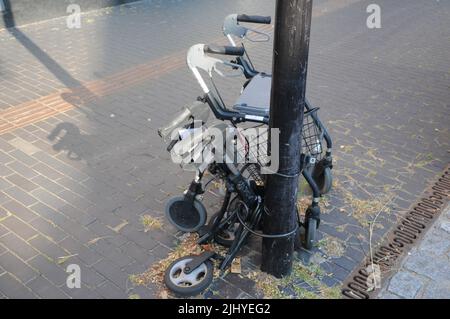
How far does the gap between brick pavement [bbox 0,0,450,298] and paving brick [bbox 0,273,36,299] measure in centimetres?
1

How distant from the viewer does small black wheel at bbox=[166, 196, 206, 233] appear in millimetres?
3828

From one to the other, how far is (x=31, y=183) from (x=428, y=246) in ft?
12.1

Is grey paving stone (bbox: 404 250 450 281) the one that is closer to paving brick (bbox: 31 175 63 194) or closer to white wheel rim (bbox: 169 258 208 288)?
white wheel rim (bbox: 169 258 208 288)

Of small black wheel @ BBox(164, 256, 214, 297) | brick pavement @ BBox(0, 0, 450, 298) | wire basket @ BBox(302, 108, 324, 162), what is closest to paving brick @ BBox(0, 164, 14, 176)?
brick pavement @ BBox(0, 0, 450, 298)

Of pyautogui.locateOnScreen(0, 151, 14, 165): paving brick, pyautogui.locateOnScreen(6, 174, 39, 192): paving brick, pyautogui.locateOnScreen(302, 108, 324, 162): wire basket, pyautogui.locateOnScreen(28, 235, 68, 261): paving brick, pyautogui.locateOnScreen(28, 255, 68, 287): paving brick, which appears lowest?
pyautogui.locateOnScreen(28, 255, 68, 287): paving brick

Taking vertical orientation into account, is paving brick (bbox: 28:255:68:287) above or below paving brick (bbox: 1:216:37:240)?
below

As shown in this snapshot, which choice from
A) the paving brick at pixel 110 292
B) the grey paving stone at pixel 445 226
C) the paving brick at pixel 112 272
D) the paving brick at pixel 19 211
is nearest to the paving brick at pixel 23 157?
the paving brick at pixel 19 211

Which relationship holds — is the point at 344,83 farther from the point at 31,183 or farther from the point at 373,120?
the point at 31,183

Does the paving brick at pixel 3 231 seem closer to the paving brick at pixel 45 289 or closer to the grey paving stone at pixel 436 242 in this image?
the paving brick at pixel 45 289

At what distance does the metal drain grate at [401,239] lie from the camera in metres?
3.55

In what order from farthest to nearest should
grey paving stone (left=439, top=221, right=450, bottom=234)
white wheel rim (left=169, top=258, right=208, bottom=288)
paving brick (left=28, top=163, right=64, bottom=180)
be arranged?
paving brick (left=28, top=163, right=64, bottom=180)
grey paving stone (left=439, top=221, right=450, bottom=234)
white wheel rim (left=169, top=258, right=208, bottom=288)

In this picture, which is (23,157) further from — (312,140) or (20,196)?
(312,140)
